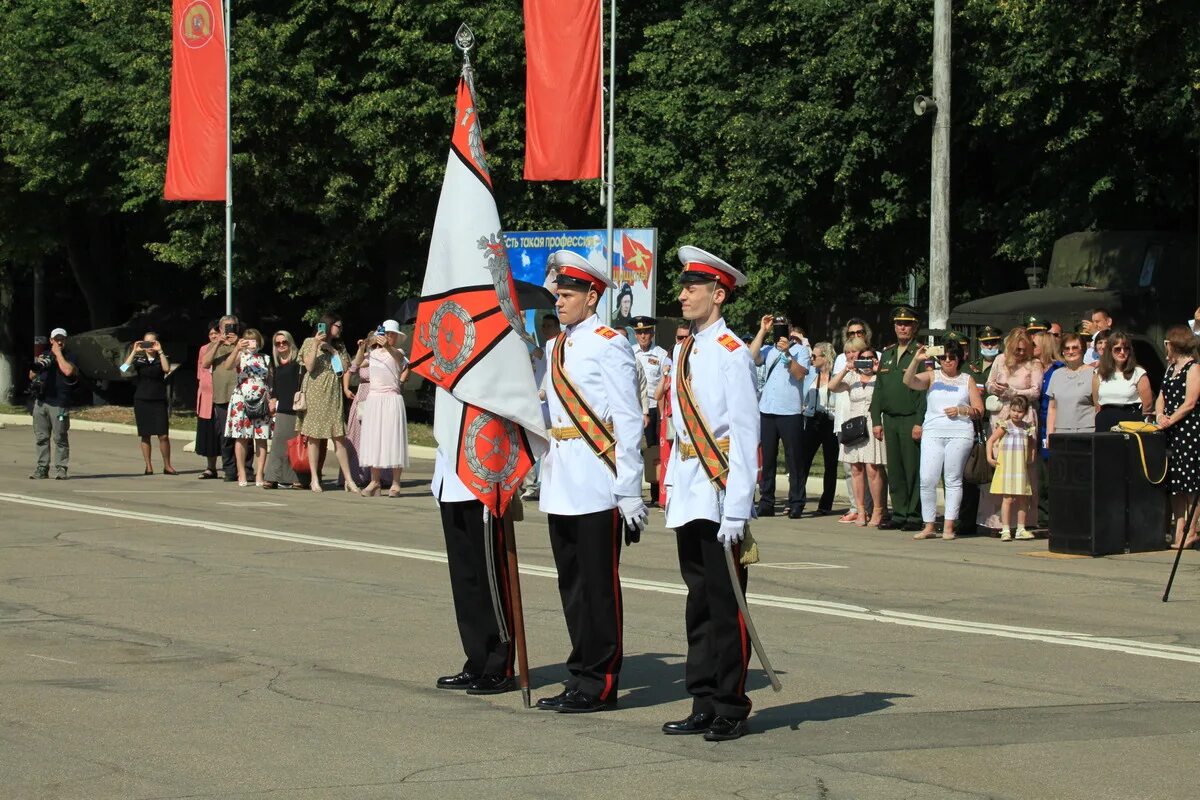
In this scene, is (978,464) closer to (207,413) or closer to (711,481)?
(711,481)

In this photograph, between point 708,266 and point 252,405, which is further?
point 252,405

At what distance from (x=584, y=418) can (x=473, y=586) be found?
3.48 feet

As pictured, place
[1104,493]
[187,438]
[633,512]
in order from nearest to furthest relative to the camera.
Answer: [633,512], [1104,493], [187,438]

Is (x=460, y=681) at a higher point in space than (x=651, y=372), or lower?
lower

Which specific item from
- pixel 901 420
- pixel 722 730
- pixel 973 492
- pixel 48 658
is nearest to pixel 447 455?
pixel 722 730

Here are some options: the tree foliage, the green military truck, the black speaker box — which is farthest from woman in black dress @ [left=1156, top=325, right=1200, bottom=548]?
the green military truck

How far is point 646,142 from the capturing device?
35219mm

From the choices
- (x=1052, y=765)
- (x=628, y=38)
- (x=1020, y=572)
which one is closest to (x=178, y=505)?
(x=1020, y=572)

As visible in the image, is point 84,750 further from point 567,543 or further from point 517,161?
point 517,161

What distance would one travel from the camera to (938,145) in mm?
20547

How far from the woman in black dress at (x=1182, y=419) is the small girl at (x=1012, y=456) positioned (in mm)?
1238

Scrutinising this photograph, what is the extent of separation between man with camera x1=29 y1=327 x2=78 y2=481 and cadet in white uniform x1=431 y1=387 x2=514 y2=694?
1354 centimetres

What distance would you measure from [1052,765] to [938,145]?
48.1 ft

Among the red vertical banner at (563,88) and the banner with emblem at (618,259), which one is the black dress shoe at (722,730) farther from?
the red vertical banner at (563,88)
